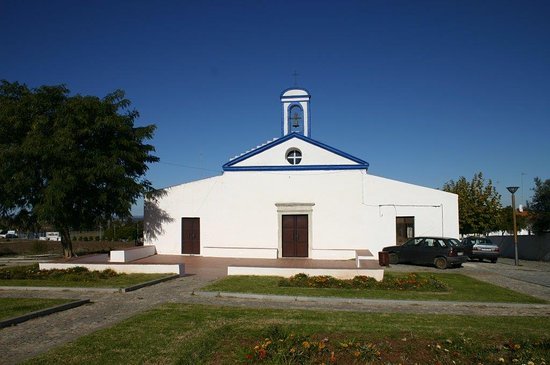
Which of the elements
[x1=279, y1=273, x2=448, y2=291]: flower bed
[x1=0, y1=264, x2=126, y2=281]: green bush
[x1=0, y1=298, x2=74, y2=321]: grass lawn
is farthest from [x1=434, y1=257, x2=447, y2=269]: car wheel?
[x1=0, y1=298, x2=74, y2=321]: grass lawn

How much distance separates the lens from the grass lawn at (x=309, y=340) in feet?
19.1

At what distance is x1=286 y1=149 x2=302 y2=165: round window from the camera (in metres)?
24.2

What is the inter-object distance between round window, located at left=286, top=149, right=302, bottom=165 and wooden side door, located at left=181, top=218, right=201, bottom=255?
599cm

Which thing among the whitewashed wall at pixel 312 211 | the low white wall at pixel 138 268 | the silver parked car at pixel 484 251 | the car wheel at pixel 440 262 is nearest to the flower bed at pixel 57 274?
the low white wall at pixel 138 268

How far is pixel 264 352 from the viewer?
573 cm

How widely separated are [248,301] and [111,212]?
46.4 feet

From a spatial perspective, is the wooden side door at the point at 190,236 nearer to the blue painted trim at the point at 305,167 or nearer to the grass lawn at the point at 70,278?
the blue painted trim at the point at 305,167

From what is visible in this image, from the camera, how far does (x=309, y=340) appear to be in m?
6.46

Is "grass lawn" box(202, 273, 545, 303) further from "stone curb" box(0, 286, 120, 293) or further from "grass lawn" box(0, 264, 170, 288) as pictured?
"grass lawn" box(0, 264, 170, 288)

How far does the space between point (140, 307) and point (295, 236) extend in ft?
47.2

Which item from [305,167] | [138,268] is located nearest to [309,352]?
[138,268]

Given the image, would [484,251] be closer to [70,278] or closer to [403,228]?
[403,228]

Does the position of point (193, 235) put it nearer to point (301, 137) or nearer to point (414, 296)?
point (301, 137)

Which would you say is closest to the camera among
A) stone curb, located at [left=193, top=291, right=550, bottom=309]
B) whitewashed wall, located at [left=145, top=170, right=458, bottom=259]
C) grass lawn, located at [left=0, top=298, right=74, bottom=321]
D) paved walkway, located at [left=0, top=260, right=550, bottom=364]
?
paved walkway, located at [left=0, top=260, right=550, bottom=364]
